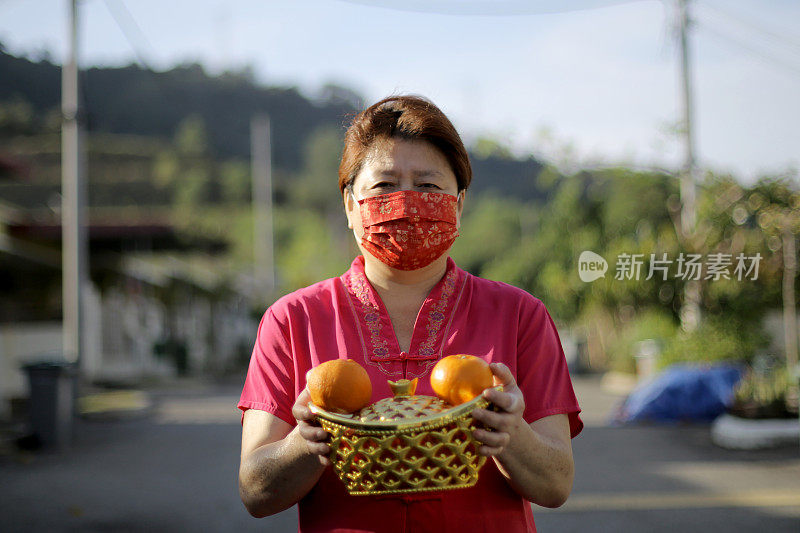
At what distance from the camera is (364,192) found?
206 centimetres

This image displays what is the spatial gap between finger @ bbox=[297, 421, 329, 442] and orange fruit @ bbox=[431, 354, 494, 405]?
272mm

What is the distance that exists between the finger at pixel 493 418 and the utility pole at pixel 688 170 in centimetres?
1330

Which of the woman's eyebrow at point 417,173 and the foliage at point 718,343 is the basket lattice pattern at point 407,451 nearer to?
the woman's eyebrow at point 417,173

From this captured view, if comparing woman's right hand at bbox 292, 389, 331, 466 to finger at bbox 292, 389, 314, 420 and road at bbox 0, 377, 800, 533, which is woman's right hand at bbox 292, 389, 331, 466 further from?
road at bbox 0, 377, 800, 533

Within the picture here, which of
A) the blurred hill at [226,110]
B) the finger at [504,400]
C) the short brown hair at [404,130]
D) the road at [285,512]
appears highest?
the blurred hill at [226,110]

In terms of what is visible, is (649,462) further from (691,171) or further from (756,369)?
(691,171)

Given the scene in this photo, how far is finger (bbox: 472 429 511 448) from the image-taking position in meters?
1.62

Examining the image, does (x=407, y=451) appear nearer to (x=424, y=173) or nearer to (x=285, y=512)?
(x=424, y=173)

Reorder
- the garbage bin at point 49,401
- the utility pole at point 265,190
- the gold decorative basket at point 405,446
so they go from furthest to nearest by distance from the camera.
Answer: the utility pole at point 265,190 → the garbage bin at point 49,401 → the gold decorative basket at point 405,446

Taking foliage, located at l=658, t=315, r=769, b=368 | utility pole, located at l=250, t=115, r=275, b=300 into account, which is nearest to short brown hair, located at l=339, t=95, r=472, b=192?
foliage, located at l=658, t=315, r=769, b=368

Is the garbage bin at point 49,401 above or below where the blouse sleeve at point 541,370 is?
below

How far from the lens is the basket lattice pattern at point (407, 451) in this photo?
5.21 ft

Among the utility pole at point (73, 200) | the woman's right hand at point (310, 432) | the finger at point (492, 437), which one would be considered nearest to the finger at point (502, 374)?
the finger at point (492, 437)

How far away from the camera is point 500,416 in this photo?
1.63 m
